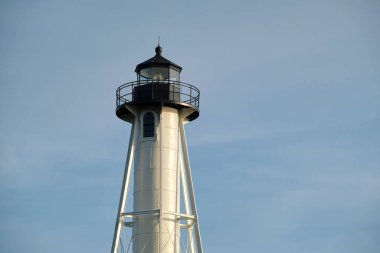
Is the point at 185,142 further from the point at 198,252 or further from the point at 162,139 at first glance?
the point at 198,252

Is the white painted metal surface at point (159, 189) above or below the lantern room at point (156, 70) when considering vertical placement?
below

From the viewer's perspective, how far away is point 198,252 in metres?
57.2

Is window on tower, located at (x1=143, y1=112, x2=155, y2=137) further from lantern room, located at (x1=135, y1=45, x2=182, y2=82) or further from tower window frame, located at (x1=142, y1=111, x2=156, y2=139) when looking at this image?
lantern room, located at (x1=135, y1=45, x2=182, y2=82)

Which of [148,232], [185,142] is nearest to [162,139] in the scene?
[185,142]

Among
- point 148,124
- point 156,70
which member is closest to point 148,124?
point 148,124

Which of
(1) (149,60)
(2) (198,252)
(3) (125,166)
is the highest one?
(1) (149,60)

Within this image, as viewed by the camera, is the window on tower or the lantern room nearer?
the window on tower

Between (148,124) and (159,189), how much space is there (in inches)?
145

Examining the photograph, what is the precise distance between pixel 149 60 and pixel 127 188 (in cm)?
705

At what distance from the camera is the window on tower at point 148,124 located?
2340 inches

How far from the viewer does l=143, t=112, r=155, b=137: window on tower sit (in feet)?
195

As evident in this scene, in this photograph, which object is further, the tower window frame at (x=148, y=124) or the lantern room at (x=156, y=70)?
the lantern room at (x=156, y=70)

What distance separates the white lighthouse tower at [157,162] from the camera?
57562 mm

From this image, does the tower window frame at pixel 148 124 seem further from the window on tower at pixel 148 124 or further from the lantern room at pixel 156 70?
the lantern room at pixel 156 70
